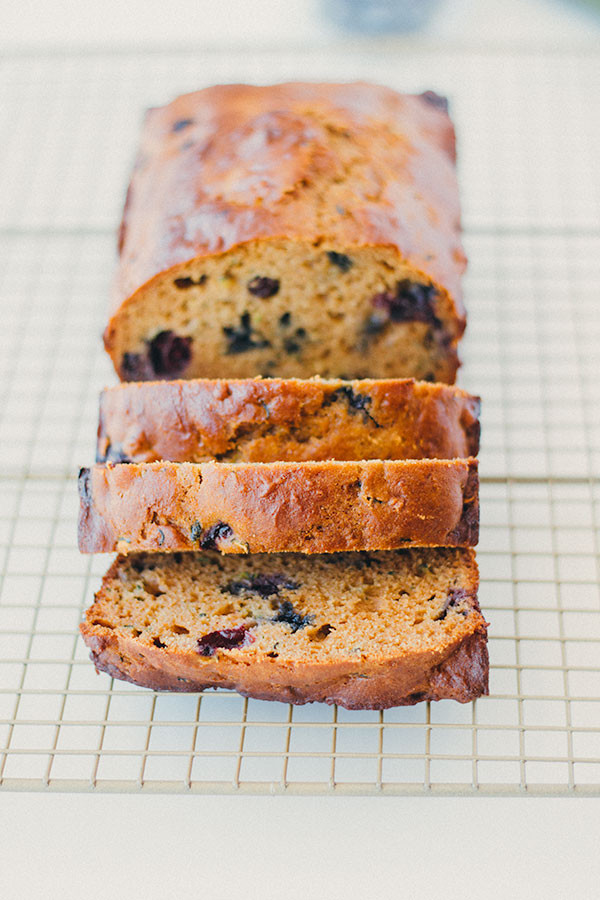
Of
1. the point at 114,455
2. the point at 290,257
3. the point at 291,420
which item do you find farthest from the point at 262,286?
the point at 114,455

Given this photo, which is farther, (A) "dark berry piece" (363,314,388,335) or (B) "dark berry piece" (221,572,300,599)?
(A) "dark berry piece" (363,314,388,335)

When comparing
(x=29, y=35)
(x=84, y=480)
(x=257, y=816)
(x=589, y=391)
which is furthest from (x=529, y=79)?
(x=257, y=816)

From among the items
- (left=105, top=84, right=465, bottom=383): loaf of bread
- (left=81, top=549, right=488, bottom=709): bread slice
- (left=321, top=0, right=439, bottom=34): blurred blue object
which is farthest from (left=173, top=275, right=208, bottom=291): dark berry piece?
(left=321, top=0, right=439, bottom=34): blurred blue object

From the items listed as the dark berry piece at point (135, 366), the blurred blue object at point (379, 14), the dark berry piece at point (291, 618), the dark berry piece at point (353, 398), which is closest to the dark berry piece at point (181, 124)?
the dark berry piece at point (135, 366)

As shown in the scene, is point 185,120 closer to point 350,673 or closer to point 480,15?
point 350,673

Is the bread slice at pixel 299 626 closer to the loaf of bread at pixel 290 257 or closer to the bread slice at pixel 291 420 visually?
the bread slice at pixel 291 420

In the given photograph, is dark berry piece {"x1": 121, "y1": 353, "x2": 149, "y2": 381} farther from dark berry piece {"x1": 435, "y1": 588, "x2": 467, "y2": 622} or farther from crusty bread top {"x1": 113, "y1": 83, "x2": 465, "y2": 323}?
dark berry piece {"x1": 435, "y1": 588, "x2": 467, "y2": 622}
